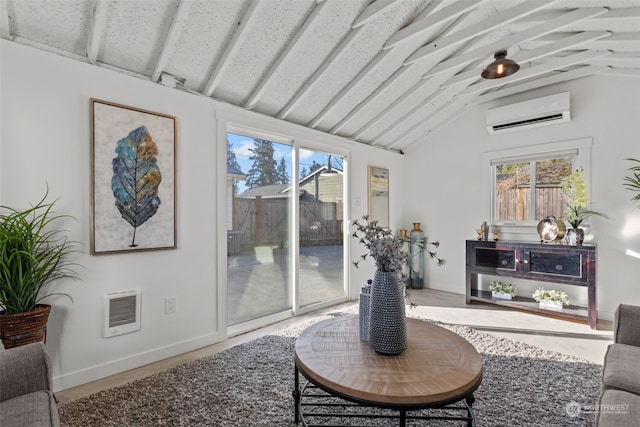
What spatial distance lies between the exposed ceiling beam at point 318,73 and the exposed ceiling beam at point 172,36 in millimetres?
1208

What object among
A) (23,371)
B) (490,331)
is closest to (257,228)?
(23,371)

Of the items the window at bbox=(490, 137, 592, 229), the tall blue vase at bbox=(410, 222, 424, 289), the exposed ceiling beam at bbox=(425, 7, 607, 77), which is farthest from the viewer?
the tall blue vase at bbox=(410, 222, 424, 289)

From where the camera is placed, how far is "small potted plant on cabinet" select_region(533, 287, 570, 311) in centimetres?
370

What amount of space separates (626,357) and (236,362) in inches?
95.4

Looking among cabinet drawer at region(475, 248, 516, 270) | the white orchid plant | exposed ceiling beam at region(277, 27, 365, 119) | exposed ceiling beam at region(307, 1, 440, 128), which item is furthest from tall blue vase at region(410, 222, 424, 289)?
exposed ceiling beam at region(277, 27, 365, 119)

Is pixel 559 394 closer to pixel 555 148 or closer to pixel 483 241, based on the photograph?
pixel 483 241

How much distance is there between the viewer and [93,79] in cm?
228

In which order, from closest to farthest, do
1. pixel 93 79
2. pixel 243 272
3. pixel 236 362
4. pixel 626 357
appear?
1. pixel 626 357
2. pixel 93 79
3. pixel 236 362
4. pixel 243 272

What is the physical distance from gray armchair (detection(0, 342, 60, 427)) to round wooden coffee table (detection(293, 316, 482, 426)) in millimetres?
1018

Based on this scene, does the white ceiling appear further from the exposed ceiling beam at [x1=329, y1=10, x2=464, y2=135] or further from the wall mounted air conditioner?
the wall mounted air conditioner

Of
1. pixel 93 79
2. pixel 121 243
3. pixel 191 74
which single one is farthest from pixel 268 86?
pixel 121 243

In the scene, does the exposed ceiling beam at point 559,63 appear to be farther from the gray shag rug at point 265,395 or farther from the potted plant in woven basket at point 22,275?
the potted plant in woven basket at point 22,275

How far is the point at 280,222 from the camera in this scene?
12.1 ft

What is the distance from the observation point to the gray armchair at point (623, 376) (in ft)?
3.81
